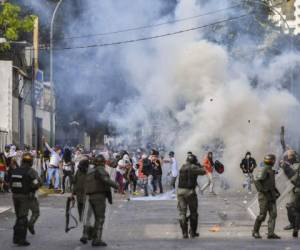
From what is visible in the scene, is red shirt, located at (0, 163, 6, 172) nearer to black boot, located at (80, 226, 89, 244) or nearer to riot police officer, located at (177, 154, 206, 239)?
riot police officer, located at (177, 154, 206, 239)

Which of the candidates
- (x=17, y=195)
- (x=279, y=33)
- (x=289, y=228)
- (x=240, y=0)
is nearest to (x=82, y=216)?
(x=17, y=195)

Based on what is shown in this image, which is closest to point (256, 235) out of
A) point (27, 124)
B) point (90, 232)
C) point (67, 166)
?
point (90, 232)

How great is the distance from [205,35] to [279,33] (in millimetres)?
9341

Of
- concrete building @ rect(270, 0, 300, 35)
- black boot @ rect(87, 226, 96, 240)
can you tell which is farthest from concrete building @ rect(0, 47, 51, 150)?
black boot @ rect(87, 226, 96, 240)

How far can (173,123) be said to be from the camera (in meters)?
52.8

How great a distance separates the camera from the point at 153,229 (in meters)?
22.5

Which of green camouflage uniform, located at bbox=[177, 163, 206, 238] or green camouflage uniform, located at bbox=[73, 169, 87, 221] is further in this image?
green camouflage uniform, located at bbox=[177, 163, 206, 238]

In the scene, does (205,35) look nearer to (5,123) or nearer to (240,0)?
(240,0)

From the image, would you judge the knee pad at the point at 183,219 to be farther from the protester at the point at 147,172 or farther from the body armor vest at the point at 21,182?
the protester at the point at 147,172

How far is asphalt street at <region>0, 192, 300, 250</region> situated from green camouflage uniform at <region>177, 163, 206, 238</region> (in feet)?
1.07

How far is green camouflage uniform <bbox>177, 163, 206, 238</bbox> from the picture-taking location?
20.7m

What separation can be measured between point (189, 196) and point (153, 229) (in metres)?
2.02

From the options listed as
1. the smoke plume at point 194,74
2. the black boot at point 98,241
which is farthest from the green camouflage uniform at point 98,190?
the smoke plume at point 194,74

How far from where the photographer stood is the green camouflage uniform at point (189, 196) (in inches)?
814
